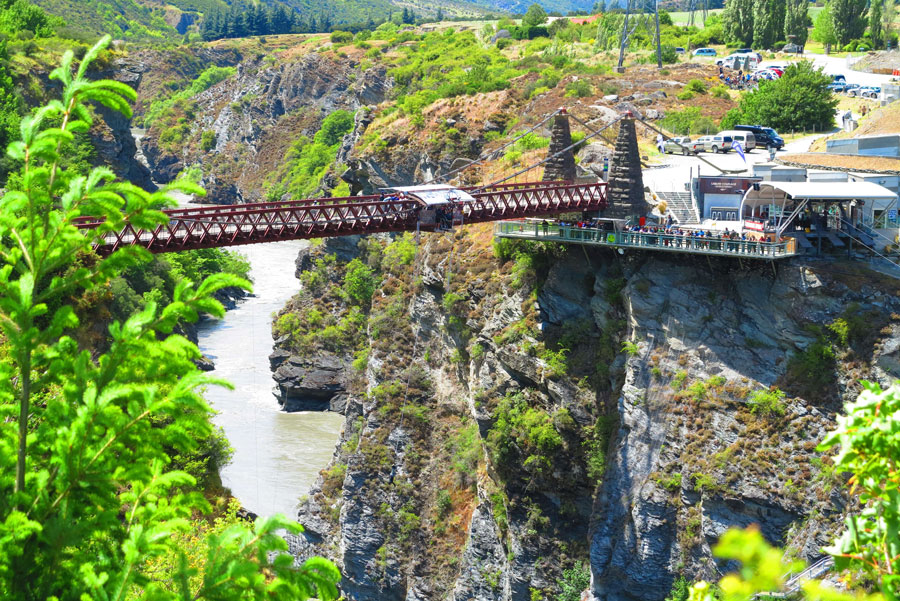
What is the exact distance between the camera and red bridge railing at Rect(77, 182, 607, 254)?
32.4 metres

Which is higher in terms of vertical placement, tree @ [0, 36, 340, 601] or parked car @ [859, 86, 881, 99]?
tree @ [0, 36, 340, 601]

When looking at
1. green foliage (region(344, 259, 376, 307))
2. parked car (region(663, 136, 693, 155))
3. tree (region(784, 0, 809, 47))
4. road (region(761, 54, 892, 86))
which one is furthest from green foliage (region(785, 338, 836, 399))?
tree (region(784, 0, 809, 47))

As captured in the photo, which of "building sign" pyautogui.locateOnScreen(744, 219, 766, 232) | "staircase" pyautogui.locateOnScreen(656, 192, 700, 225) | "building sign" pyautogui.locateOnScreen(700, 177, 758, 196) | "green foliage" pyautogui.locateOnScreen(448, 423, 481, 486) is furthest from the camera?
"green foliage" pyautogui.locateOnScreen(448, 423, 481, 486)

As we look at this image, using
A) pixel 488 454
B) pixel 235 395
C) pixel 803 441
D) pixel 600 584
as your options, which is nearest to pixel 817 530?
pixel 803 441

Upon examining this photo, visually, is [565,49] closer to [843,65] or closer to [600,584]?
[843,65]

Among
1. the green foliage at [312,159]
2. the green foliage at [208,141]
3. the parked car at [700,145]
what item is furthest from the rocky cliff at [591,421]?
the green foliage at [208,141]

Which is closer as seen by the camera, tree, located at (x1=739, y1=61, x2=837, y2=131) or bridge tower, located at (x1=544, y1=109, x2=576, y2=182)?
bridge tower, located at (x1=544, y1=109, x2=576, y2=182)

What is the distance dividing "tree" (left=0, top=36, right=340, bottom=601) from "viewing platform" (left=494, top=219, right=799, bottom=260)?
25.5 meters

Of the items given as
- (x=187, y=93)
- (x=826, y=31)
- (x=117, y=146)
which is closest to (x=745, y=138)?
(x=826, y=31)

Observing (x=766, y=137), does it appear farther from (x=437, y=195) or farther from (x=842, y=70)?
(x=842, y=70)

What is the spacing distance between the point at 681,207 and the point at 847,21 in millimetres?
52708

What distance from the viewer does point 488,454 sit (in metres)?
40.5

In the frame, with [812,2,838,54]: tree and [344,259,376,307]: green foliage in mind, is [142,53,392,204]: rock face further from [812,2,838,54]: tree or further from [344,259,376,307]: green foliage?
[344,259,376,307]: green foliage

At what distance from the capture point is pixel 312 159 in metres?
108
